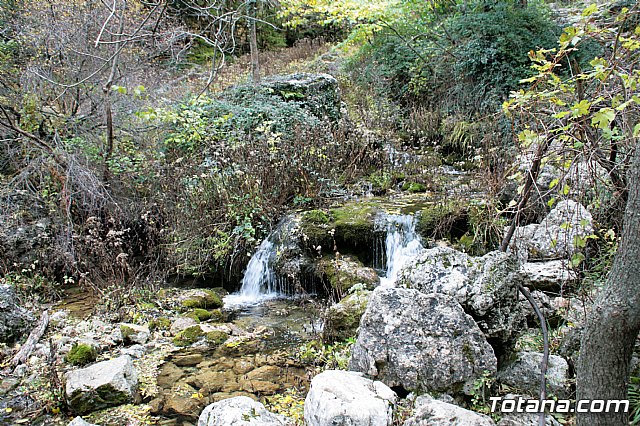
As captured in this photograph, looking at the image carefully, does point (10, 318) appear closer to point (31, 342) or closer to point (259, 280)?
point (31, 342)

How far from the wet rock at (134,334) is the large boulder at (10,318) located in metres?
0.97

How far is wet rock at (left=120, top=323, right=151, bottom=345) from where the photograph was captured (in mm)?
4820

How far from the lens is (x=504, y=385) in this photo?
10.3 ft

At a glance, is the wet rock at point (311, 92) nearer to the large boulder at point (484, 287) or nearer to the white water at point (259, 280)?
the white water at point (259, 280)

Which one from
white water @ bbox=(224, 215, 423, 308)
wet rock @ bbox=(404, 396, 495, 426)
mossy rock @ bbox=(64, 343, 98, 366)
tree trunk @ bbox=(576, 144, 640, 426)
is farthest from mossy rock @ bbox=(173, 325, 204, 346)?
tree trunk @ bbox=(576, 144, 640, 426)

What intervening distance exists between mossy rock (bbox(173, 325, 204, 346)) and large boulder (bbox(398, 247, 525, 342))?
8.48 feet

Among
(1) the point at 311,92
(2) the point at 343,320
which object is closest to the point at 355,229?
(2) the point at 343,320

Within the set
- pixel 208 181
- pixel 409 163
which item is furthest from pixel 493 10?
pixel 208 181

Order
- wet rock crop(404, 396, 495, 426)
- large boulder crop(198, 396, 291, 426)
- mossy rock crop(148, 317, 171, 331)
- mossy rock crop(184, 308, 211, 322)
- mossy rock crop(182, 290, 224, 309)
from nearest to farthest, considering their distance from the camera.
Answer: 1. wet rock crop(404, 396, 495, 426)
2. large boulder crop(198, 396, 291, 426)
3. mossy rock crop(148, 317, 171, 331)
4. mossy rock crop(184, 308, 211, 322)
5. mossy rock crop(182, 290, 224, 309)

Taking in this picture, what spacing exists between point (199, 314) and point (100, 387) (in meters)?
2.04

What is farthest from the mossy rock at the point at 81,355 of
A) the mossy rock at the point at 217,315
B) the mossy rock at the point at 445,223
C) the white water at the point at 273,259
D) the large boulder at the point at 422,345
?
the mossy rock at the point at 445,223

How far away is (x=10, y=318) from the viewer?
4.73 meters

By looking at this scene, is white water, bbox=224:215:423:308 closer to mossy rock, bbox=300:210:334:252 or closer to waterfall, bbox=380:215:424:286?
waterfall, bbox=380:215:424:286

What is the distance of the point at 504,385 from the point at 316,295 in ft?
11.2
